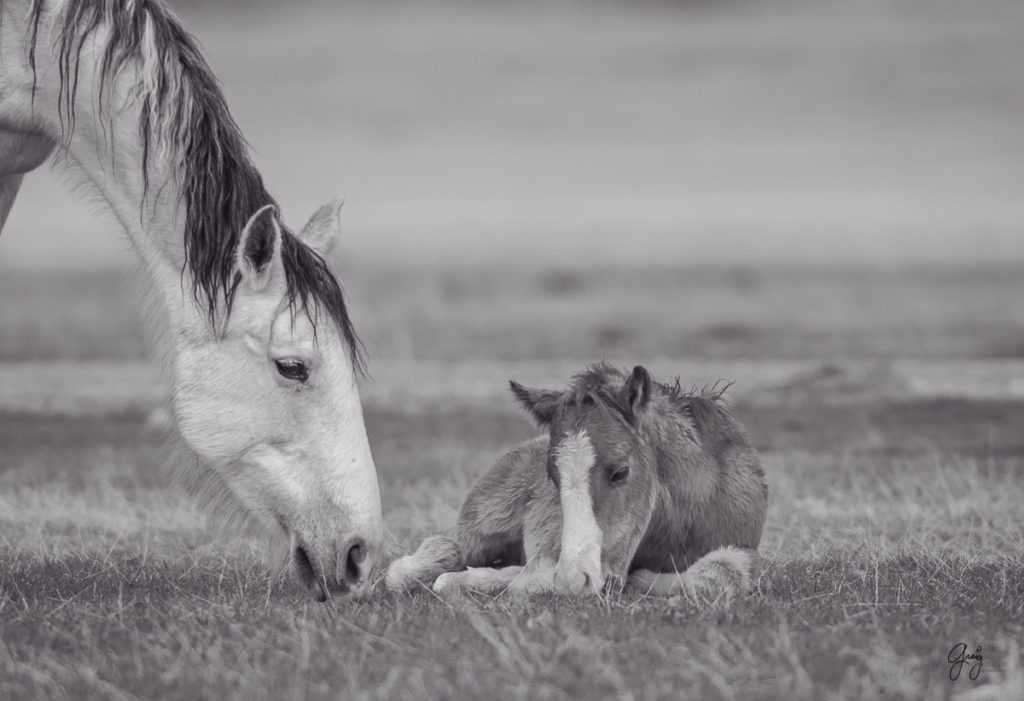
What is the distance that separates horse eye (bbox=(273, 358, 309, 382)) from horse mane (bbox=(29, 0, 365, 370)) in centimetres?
23

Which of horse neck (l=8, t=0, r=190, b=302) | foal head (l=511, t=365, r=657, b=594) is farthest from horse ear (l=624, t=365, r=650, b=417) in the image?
horse neck (l=8, t=0, r=190, b=302)

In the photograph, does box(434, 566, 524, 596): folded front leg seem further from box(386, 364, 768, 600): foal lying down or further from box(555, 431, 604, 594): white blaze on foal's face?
box(555, 431, 604, 594): white blaze on foal's face

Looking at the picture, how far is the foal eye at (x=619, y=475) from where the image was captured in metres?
7.08

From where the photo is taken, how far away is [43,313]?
43.7 meters

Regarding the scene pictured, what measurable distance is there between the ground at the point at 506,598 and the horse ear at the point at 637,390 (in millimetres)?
1182

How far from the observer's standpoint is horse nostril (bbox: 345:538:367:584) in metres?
6.27

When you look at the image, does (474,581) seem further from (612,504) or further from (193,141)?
(193,141)

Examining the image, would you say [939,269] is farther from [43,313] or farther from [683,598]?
[683,598]

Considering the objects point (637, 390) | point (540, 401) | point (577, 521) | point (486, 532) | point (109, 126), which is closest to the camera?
point (109, 126)

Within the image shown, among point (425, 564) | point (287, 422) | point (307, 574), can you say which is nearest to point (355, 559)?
point (307, 574)

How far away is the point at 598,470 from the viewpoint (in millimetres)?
7016
